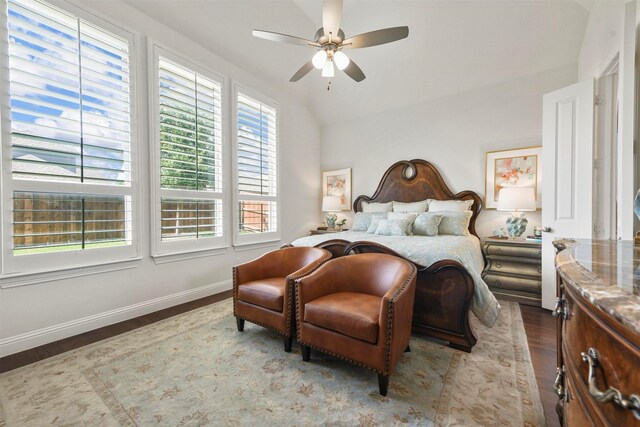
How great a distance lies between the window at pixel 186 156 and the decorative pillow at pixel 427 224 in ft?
8.67

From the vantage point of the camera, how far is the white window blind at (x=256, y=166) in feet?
13.0

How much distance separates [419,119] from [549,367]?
3.77 metres

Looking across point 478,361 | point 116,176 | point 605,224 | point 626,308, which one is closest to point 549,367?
point 478,361

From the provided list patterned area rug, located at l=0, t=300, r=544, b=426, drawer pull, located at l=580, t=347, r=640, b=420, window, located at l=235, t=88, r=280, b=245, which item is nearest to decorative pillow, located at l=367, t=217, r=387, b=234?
window, located at l=235, t=88, r=280, b=245

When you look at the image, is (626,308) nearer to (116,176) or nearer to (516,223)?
(116,176)

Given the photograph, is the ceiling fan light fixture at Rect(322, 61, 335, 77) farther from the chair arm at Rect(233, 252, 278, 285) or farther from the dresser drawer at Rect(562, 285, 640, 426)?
the dresser drawer at Rect(562, 285, 640, 426)

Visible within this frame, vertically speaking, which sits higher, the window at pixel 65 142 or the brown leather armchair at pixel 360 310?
the window at pixel 65 142

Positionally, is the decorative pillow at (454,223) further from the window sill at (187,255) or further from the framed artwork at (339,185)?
the window sill at (187,255)

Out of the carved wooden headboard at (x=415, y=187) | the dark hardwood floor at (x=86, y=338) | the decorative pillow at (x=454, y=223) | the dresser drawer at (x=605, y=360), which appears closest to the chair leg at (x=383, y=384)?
the dresser drawer at (x=605, y=360)

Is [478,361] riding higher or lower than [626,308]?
lower

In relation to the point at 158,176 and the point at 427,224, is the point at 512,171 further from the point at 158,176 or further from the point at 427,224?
the point at 158,176

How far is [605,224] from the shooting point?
253cm

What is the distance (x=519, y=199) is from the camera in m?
3.37

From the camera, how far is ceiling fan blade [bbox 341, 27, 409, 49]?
7.49ft
